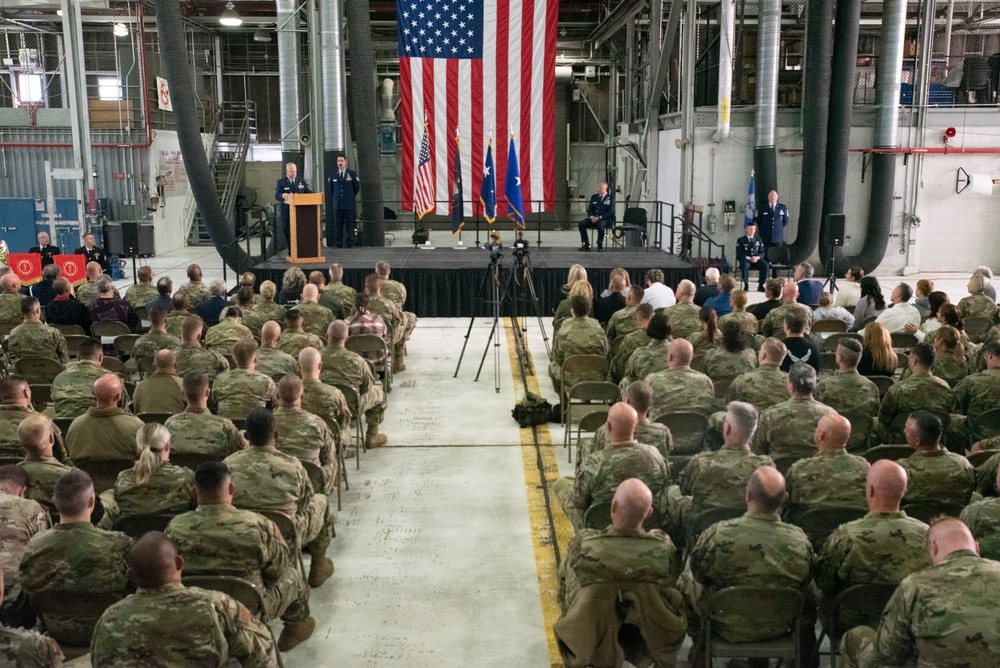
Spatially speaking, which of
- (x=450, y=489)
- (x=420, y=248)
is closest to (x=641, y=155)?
(x=420, y=248)

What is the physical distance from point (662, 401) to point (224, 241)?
468 inches

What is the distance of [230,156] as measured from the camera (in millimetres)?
26469

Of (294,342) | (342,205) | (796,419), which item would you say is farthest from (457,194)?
(796,419)

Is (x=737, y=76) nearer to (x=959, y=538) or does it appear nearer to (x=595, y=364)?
(x=595, y=364)

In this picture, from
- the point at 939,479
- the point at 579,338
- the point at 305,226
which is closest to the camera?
the point at 939,479

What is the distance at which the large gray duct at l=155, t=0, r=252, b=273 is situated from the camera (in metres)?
14.5

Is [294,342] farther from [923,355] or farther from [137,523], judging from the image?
[923,355]

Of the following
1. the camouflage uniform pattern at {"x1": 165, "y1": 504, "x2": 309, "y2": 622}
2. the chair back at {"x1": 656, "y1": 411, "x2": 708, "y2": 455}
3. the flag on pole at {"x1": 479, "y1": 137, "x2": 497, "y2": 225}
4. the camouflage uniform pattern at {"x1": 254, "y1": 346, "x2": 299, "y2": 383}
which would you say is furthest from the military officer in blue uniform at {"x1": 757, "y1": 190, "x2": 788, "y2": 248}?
the camouflage uniform pattern at {"x1": 165, "y1": 504, "x2": 309, "y2": 622}

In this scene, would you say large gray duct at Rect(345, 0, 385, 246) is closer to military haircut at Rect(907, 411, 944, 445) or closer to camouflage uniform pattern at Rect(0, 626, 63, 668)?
military haircut at Rect(907, 411, 944, 445)

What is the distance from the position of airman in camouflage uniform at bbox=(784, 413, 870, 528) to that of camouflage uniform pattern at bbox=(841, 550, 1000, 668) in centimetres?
132

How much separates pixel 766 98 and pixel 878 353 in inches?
431

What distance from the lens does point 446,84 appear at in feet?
60.0

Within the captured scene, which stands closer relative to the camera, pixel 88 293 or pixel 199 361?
pixel 199 361

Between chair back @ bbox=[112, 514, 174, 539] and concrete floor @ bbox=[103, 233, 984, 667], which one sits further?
concrete floor @ bbox=[103, 233, 984, 667]
